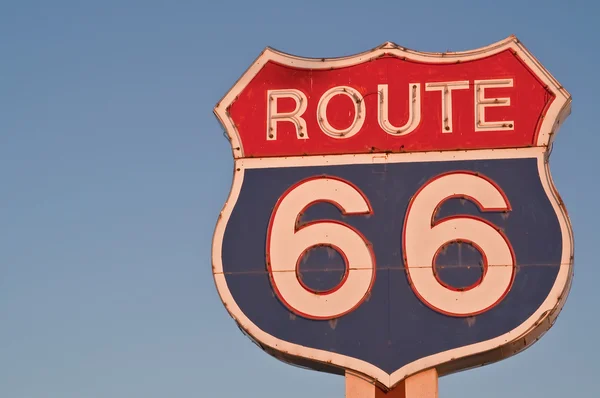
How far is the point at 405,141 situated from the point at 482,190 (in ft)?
4.11

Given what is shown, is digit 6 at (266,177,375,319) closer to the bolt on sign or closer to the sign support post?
the bolt on sign

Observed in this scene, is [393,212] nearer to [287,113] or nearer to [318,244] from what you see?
[318,244]

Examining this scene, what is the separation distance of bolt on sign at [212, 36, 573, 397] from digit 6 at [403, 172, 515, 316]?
0.02 metres

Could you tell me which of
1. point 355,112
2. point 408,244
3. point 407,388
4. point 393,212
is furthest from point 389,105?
point 407,388

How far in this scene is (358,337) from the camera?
18.4m

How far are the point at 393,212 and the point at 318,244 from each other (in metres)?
1.07

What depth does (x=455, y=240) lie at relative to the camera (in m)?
18.6

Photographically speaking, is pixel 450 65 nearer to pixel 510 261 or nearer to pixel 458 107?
pixel 458 107

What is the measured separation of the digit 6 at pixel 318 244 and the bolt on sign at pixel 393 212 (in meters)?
0.02

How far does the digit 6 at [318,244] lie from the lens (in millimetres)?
18578

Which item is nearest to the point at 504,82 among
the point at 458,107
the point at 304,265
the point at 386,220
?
the point at 458,107

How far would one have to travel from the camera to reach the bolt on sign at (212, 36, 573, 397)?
18141 millimetres

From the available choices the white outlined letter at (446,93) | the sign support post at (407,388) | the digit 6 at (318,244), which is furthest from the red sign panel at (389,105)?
the sign support post at (407,388)

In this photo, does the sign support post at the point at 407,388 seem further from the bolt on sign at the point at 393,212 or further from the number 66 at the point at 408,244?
the number 66 at the point at 408,244
